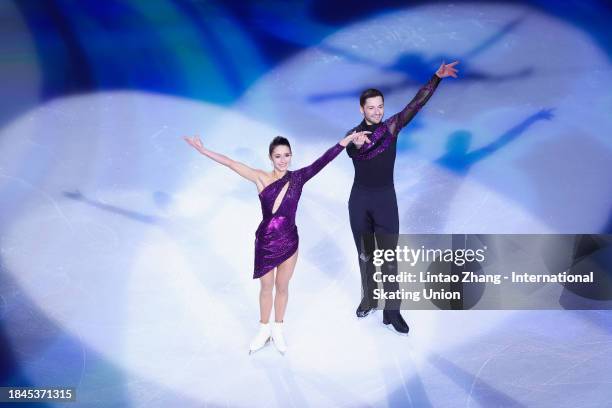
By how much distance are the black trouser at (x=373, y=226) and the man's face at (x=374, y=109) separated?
38cm

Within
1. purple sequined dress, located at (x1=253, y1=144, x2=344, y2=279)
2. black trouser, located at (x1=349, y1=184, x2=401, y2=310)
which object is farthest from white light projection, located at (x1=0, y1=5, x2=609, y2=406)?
purple sequined dress, located at (x1=253, y1=144, x2=344, y2=279)

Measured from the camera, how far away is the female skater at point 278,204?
3676 millimetres

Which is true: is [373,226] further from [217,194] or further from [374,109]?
[217,194]

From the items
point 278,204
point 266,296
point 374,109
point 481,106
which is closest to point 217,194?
point 278,204

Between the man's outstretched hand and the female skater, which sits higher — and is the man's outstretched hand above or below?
above

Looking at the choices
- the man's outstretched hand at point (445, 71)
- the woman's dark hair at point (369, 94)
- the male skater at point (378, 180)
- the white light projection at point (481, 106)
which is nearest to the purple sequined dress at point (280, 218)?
the male skater at point (378, 180)

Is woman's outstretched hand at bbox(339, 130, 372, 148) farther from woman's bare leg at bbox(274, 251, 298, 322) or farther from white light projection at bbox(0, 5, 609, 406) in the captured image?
woman's bare leg at bbox(274, 251, 298, 322)

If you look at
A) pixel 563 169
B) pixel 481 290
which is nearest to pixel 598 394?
pixel 481 290

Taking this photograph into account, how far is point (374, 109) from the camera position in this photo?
381 centimetres

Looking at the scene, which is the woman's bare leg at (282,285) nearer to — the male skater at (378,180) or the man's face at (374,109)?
the male skater at (378,180)

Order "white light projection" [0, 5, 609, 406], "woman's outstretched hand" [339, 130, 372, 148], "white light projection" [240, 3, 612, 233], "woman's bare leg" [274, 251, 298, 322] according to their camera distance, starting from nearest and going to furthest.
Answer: "woman's outstretched hand" [339, 130, 372, 148] → "woman's bare leg" [274, 251, 298, 322] → "white light projection" [0, 5, 609, 406] → "white light projection" [240, 3, 612, 233]

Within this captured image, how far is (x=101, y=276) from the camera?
4.14 meters

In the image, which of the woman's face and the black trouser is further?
the black trouser

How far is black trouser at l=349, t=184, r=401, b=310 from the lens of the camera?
386 centimetres
